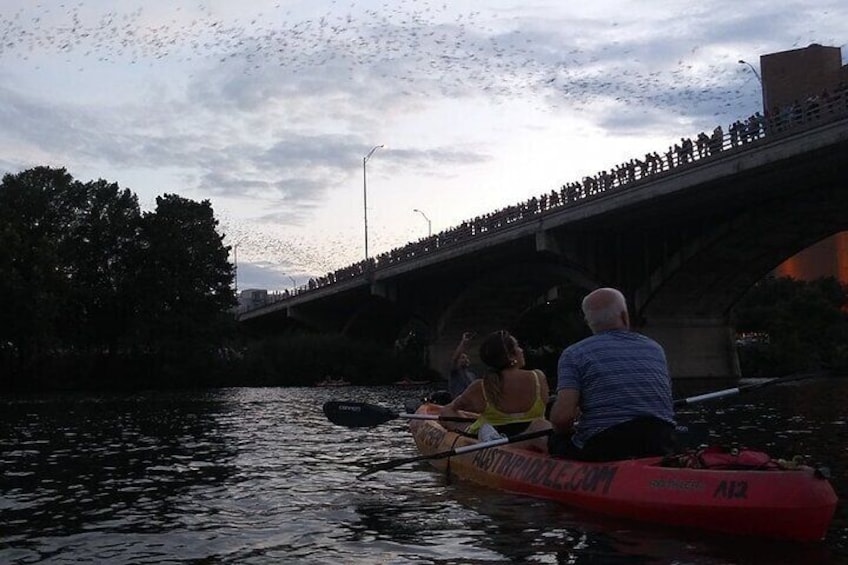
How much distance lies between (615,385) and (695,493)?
3.81ft

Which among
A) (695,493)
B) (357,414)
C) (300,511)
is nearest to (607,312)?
(695,493)

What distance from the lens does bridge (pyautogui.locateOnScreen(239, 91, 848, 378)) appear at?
36.9 meters

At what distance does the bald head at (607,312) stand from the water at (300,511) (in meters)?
1.88

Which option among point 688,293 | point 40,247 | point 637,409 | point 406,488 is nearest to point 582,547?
point 637,409

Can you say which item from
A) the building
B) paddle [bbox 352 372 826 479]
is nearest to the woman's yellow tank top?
paddle [bbox 352 372 826 479]

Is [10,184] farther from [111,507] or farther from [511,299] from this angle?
[111,507]

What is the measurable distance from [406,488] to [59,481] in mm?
5189

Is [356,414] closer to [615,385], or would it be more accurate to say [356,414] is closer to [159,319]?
[615,385]

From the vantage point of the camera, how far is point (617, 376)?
8508 millimetres

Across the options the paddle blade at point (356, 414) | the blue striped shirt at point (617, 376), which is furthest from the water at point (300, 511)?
the blue striped shirt at point (617, 376)

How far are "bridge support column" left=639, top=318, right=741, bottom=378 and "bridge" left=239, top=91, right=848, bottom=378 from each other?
0.08 m

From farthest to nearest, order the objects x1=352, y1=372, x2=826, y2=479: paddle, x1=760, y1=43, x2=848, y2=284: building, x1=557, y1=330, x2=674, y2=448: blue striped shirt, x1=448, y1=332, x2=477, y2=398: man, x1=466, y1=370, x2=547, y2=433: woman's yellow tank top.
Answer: x1=760, y1=43, x2=848, y2=284: building, x1=448, y1=332, x2=477, y2=398: man, x1=466, y1=370, x2=547, y2=433: woman's yellow tank top, x1=352, y1=372, x2=826, y2=479: paddle, x1=557, y1=330, x2=674, y2=448: blue striped shirt

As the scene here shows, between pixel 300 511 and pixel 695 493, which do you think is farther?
pixel 300 511

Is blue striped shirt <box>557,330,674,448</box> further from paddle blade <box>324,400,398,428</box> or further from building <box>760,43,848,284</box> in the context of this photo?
building <box>760,43,848,284</box>
